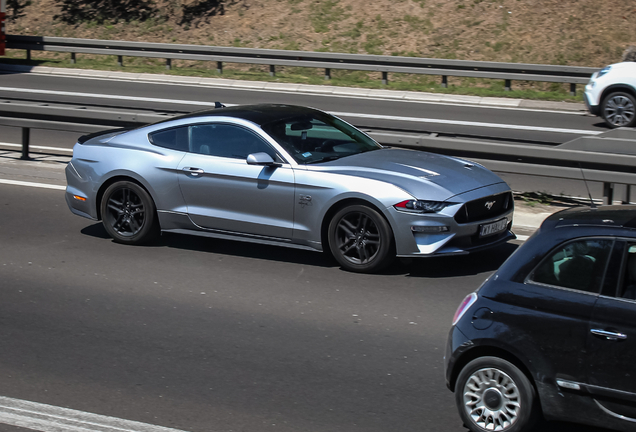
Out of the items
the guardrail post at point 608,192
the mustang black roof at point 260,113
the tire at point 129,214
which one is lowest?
the tire at point 129,214

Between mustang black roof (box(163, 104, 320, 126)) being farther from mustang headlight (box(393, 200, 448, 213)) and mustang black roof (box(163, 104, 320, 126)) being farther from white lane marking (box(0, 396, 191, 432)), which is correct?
white lane marking (box(0, 396, 191, 432))

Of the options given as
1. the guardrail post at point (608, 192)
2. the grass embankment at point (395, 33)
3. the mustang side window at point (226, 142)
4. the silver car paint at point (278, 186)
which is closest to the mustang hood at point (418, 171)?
the silver car paint at point (278, 186)

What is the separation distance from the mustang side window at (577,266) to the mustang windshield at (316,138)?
3.79 meters

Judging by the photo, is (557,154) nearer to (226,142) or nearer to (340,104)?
(226,142)

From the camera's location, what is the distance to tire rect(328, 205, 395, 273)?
716 centimetres

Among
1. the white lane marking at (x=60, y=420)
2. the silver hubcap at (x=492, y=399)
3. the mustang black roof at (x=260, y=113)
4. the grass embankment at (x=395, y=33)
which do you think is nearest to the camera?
the silver hubcap at (x=492, y=399)

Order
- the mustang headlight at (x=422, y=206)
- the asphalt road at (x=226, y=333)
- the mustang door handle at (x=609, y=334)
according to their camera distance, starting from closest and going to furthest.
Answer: the mustang door handle at (x=609, y=334) → the asphalt road at (x=226, y=333) → the mustang headlight at (x=422, y=206)

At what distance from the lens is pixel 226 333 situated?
19.8 feet

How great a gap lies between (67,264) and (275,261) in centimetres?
204

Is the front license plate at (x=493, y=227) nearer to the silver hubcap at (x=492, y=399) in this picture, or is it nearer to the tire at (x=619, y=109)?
the silver hubcap at (x=492, y=399)

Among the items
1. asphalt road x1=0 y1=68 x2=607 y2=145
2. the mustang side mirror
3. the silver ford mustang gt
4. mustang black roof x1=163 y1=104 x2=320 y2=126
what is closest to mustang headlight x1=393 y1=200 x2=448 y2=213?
the silver ford mustang gt

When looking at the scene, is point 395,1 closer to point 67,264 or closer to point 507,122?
point 507,122

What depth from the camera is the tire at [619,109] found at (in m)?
15.7

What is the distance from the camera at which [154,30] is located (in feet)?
100
